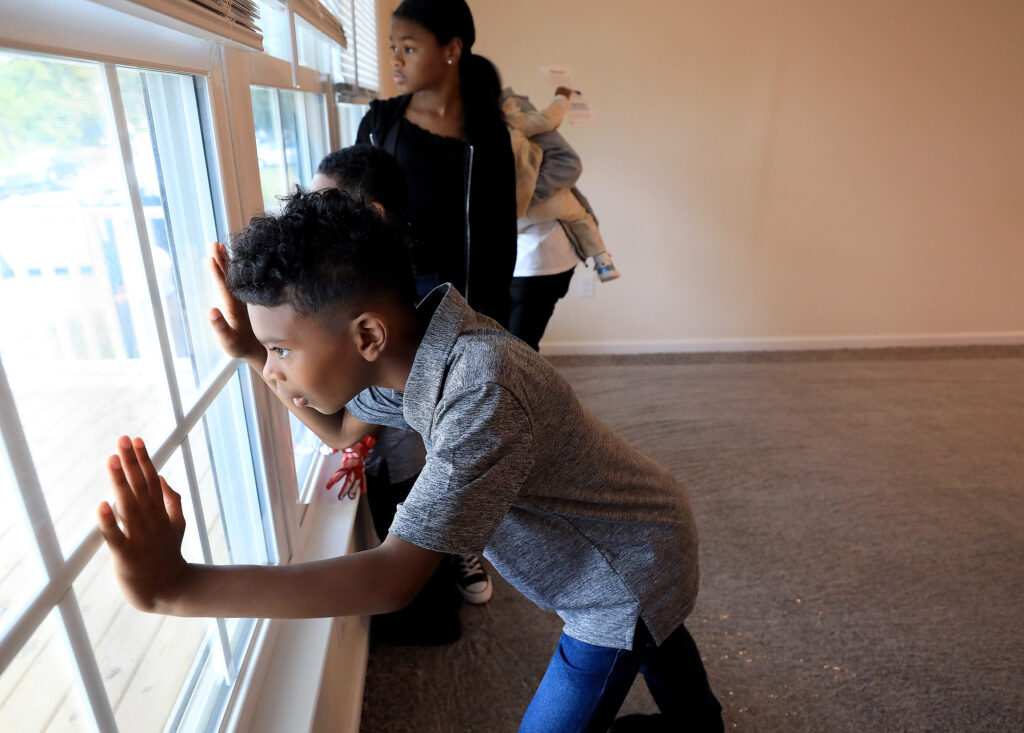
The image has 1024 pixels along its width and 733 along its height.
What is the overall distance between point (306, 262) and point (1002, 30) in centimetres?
382

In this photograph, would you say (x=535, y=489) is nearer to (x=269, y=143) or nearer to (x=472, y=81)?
(x=269, y=143)

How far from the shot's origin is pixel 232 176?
0.97 m

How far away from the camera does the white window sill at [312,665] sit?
3.32ft

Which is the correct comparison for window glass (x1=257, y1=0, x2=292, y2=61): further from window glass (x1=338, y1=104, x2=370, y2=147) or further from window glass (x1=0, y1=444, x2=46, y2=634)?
window glass (x1=0, y1=444, x2=46, y2=634)

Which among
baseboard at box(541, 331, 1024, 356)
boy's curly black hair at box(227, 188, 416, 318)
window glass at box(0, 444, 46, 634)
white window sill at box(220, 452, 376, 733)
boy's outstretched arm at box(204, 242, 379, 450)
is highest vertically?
boy's curly black hair at box(227, 188, 416, 318)

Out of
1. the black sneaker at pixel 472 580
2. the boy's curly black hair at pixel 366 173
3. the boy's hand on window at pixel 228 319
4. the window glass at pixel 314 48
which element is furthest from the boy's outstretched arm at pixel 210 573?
the black sneaker at pixel 472 580

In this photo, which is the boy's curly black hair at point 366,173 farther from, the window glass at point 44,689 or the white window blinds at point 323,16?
the window glass at point 44,689

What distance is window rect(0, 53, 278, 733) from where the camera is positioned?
1.79ft

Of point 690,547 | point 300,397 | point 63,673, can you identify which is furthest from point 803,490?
point 63,673

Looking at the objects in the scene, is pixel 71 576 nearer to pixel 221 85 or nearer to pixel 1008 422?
pixel 221 85

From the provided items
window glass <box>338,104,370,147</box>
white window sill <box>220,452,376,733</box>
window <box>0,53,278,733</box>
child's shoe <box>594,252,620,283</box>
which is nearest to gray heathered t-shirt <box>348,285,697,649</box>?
window <box>0,53,278,733</box>

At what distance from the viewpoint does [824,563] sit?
6.75ft

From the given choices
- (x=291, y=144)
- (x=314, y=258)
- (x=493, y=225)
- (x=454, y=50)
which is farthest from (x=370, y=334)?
(x=454, y=50)

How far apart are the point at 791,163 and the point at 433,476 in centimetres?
323
